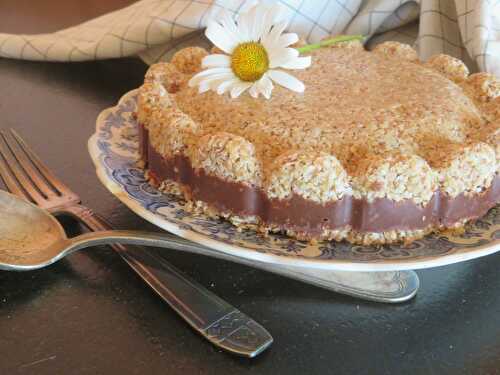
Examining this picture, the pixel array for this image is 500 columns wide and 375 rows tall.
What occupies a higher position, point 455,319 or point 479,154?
point 479,154

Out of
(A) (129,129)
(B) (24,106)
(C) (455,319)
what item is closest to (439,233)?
(C) (455,319)

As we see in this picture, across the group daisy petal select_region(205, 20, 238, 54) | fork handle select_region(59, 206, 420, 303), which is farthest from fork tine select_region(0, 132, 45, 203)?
daisy petal select_region(205, 20, 238, 54)

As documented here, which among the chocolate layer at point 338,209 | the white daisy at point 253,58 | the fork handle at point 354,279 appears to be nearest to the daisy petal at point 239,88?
the white daisy at point 253,58

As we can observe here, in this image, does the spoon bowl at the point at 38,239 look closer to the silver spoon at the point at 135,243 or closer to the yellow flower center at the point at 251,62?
the silver spoon at the point at 135,243

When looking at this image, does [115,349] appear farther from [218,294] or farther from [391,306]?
[391,306]

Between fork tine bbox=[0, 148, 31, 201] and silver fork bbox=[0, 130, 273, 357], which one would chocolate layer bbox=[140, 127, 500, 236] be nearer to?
silver fork bbox=[0, 130, 273, 357]
